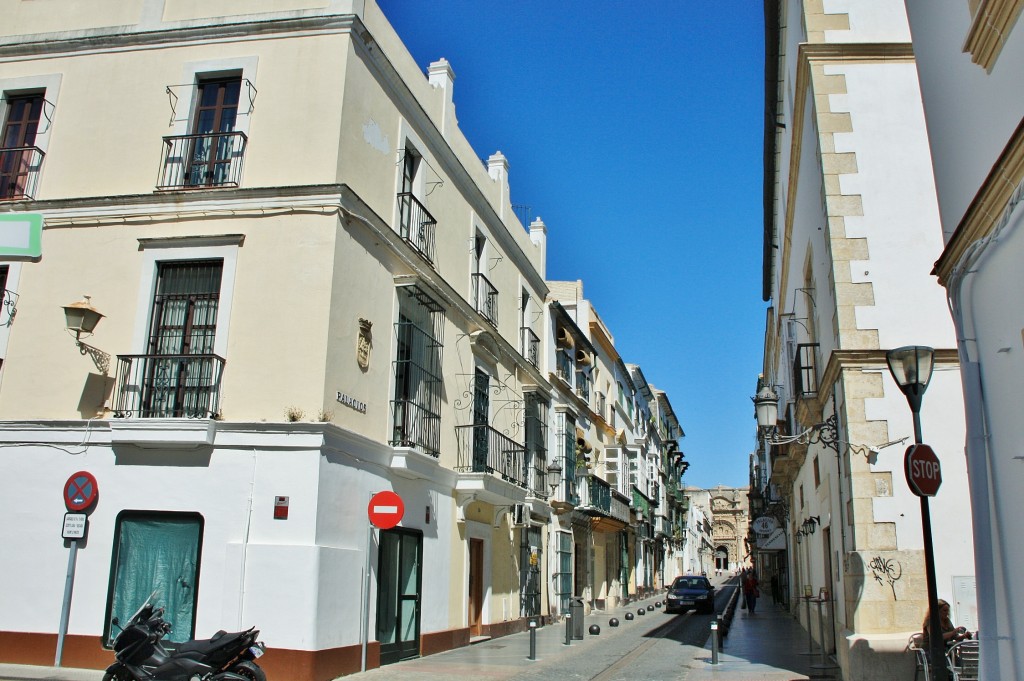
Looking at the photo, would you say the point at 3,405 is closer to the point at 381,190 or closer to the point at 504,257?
the point at 381,190

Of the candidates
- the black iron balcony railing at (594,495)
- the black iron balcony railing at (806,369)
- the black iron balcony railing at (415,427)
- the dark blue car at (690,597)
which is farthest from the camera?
the dark blue car at (690,597)

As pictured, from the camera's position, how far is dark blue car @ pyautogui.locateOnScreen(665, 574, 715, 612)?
3148cm

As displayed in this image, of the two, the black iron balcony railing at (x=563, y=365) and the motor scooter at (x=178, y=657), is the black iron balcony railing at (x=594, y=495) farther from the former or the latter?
the motor scooter at (x=178, y=657)

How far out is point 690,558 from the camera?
7612 cm

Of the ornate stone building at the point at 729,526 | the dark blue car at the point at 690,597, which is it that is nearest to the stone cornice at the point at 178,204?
the dark blue car at the point at 690,597

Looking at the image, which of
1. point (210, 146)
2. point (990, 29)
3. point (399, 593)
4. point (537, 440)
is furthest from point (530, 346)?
point (990, 29)

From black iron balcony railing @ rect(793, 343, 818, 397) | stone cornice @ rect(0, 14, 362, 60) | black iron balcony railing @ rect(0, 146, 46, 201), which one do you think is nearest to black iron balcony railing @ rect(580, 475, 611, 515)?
black iron balcony railing @ rect(793, 343, 818, 397)

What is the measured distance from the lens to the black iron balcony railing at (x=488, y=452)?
1703 cm

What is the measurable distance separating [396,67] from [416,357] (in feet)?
16.9

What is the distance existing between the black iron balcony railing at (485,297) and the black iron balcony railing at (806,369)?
6.73 meters

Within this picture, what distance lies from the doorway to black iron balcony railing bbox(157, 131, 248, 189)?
618 centimetres

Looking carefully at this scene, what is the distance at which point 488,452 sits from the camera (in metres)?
17.8

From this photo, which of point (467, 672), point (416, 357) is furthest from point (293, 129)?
point (467, 672)

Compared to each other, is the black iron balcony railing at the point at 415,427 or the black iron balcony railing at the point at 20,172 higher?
the black iron balcony railing at the point at 20,172
